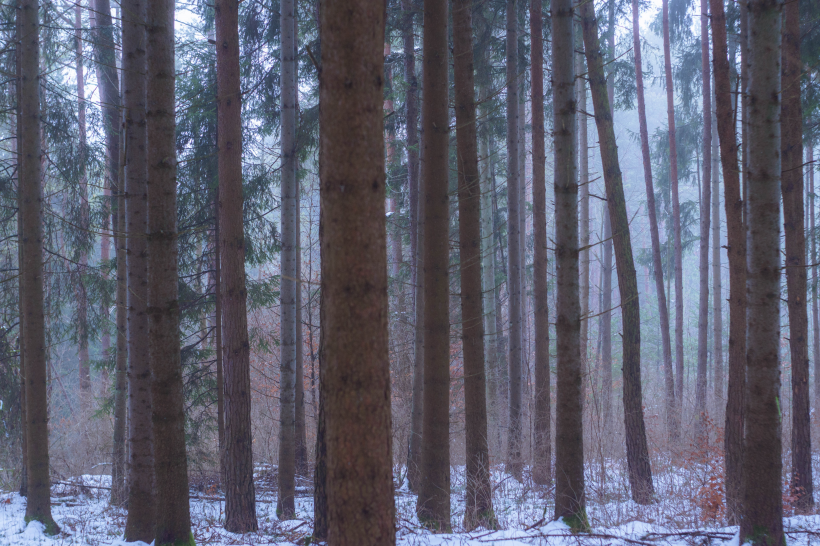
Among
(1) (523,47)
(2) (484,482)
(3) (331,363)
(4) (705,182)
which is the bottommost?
(2) (484,482)

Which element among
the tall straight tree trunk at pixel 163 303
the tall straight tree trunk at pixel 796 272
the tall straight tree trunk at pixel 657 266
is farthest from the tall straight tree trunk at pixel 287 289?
the tall straight tree trunk at pixel 657 266

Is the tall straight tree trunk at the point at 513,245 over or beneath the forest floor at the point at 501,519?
over

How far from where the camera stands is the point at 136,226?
18.5ft

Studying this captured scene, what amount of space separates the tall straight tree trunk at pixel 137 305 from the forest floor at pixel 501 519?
407mm

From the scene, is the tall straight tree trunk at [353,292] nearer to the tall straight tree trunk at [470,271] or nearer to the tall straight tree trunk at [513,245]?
the tall straight tree trunk at [470,271]

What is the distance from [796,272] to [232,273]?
7.85 meters

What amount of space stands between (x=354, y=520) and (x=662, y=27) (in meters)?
20.5

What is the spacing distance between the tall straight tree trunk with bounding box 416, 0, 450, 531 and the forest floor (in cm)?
56

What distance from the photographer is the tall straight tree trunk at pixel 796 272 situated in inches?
284

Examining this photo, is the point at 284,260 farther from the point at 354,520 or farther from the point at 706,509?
the point at 706,509

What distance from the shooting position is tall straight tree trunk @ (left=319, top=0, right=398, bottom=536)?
2.52 meters

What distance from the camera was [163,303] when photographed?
4.35 metres

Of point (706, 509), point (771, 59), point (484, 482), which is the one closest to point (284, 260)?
point (484, 482)

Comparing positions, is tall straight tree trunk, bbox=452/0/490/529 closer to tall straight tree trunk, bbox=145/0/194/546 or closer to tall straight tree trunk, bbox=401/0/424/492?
tall straight tree trunk, bbox=401/0/424/492
